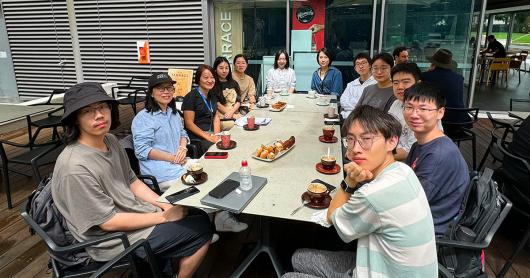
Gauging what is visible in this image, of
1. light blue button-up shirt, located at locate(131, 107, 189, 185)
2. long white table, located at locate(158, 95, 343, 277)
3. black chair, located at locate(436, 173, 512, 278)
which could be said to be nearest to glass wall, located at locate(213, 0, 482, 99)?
long white table, located at locate(158, 95, 343, 277)

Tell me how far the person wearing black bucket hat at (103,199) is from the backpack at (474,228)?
4.44 ft

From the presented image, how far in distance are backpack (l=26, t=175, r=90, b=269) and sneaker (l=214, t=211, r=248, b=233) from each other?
125 centimetres

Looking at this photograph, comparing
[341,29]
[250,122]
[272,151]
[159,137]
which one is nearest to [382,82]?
[250,122]

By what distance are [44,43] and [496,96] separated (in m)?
11.3

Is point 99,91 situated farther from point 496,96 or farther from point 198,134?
point 496,96

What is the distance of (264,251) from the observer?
2348mm

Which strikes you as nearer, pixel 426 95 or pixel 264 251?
pixel 426 95

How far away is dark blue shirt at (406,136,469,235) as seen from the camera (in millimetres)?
1728

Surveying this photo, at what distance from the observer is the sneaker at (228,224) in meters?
2.89

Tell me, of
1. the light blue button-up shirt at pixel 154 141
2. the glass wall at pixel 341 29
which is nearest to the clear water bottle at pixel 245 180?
the light blue button-up shirt at pixel 154 141

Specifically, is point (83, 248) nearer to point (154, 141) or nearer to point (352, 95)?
point (154, 141)

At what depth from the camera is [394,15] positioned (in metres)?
6.45

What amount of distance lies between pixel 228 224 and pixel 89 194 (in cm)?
146

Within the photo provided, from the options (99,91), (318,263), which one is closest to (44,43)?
(99,91)
